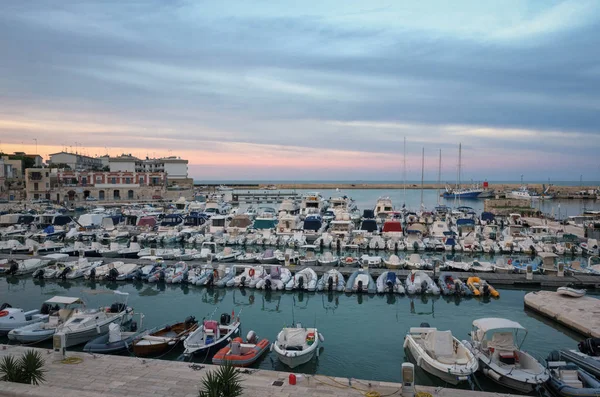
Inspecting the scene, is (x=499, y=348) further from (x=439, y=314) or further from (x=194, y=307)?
(x=194, y=307)

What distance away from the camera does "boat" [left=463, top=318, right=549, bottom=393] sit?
43.0 feet

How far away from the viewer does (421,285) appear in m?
24.9

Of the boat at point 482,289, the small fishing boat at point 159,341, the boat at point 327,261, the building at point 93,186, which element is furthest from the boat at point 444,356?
the building at point 93,186

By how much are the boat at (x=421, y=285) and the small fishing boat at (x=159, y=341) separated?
1271cm

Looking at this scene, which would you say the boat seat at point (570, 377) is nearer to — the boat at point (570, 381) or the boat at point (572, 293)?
the boat at point (570, 381)

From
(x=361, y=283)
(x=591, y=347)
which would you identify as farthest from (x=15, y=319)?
(x=591, y=347)

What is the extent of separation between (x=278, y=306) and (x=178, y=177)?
98.4m

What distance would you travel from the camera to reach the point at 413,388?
11.3 metres

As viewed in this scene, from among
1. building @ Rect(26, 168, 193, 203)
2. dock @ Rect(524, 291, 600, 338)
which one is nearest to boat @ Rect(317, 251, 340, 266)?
dock @ Rect(524, 291, 600, 338)

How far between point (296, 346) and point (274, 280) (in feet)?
34.3

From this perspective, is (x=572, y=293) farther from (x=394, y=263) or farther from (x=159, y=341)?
(x=159, y=341)

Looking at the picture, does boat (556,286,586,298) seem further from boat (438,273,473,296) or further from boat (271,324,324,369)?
boat (271,324,324,369)

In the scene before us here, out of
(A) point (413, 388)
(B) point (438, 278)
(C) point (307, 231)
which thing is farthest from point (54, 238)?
(A) point (413, 388)

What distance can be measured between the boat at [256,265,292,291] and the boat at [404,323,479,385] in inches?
419
